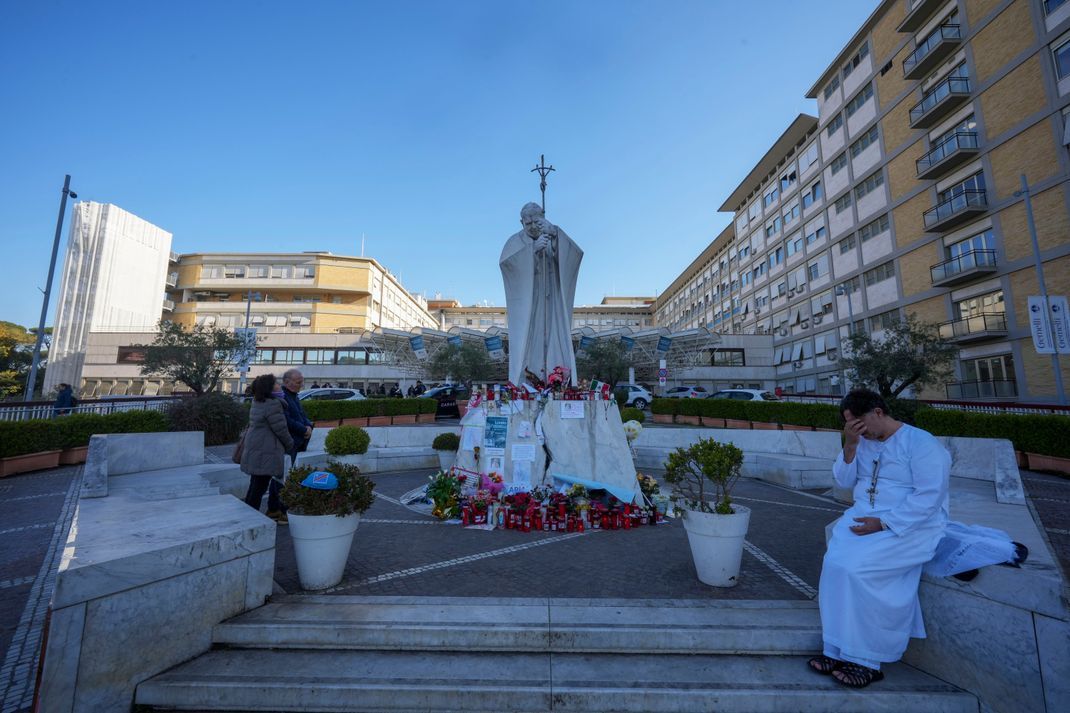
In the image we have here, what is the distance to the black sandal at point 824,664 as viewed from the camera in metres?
2.82

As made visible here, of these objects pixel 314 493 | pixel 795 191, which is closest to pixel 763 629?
pixel 314 493

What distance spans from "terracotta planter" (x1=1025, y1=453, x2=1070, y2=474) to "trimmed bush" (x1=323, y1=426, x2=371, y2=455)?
1481 cm

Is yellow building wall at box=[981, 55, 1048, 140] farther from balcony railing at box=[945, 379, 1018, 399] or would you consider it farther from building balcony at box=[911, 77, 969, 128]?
balcony railing at box=[945, 379, 1018, 399]

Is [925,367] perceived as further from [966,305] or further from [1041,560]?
[1041,560]

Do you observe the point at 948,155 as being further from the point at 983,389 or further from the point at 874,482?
the point at 874,482

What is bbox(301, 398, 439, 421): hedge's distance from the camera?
61.3ft

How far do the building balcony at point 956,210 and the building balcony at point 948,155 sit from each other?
175 centimetres

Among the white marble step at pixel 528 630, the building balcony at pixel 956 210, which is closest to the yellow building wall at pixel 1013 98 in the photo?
the building balcony at pixel 956 210

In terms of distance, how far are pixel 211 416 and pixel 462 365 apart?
24.2m

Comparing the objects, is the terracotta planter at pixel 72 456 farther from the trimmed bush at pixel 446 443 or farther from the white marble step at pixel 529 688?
the white marble step at pixel 529 688

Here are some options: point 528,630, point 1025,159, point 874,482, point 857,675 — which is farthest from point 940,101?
point 528,630

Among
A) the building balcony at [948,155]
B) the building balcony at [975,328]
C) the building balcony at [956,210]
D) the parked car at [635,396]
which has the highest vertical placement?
the building balcony at [948,155]

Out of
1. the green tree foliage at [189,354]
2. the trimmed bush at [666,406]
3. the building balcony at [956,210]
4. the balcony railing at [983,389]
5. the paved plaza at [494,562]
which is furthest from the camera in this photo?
the green tree foliage at [189,354]

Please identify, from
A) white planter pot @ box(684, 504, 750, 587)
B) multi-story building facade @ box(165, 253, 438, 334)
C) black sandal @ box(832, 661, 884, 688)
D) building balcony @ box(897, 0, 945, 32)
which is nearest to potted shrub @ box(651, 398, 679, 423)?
white planter pot @ box(684, 504, 750, 587)
